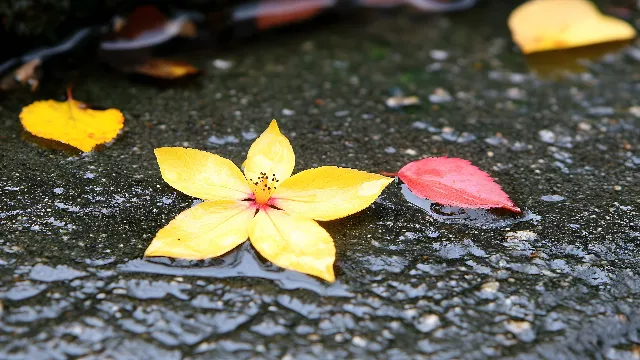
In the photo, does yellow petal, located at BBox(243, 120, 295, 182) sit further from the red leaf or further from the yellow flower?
the red leaf

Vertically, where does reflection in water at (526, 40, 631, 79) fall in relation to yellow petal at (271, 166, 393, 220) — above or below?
below

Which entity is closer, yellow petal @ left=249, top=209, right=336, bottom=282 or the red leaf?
yellow petal @ left=249, top=209, right=336, bottom=282

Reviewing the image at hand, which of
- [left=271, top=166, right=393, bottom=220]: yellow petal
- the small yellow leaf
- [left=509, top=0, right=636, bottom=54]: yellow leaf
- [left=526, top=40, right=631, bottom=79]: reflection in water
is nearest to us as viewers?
[left=271, top=166, right=393, bottom=220]: yellow petal

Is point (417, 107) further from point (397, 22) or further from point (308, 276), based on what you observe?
point (308, 276)

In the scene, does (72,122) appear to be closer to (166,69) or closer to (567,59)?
(166,69)

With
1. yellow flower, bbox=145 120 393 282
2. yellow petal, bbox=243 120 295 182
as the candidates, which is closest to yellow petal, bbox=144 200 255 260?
yellow flower, bbox=145 120 393 282

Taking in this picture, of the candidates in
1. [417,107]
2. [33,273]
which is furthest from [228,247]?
[417,107]

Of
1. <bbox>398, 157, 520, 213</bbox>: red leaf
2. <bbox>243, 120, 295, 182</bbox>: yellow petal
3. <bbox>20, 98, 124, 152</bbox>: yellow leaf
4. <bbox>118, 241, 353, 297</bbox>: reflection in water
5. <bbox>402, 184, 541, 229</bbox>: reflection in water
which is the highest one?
<bbox>243, 120, 295, 182</bbox>: yellow petal

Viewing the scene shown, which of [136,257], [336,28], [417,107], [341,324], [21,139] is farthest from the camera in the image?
[336,28]

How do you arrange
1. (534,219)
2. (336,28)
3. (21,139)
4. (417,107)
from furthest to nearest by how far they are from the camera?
(336,28)
(417,107)
(21,139)
(534,219)
